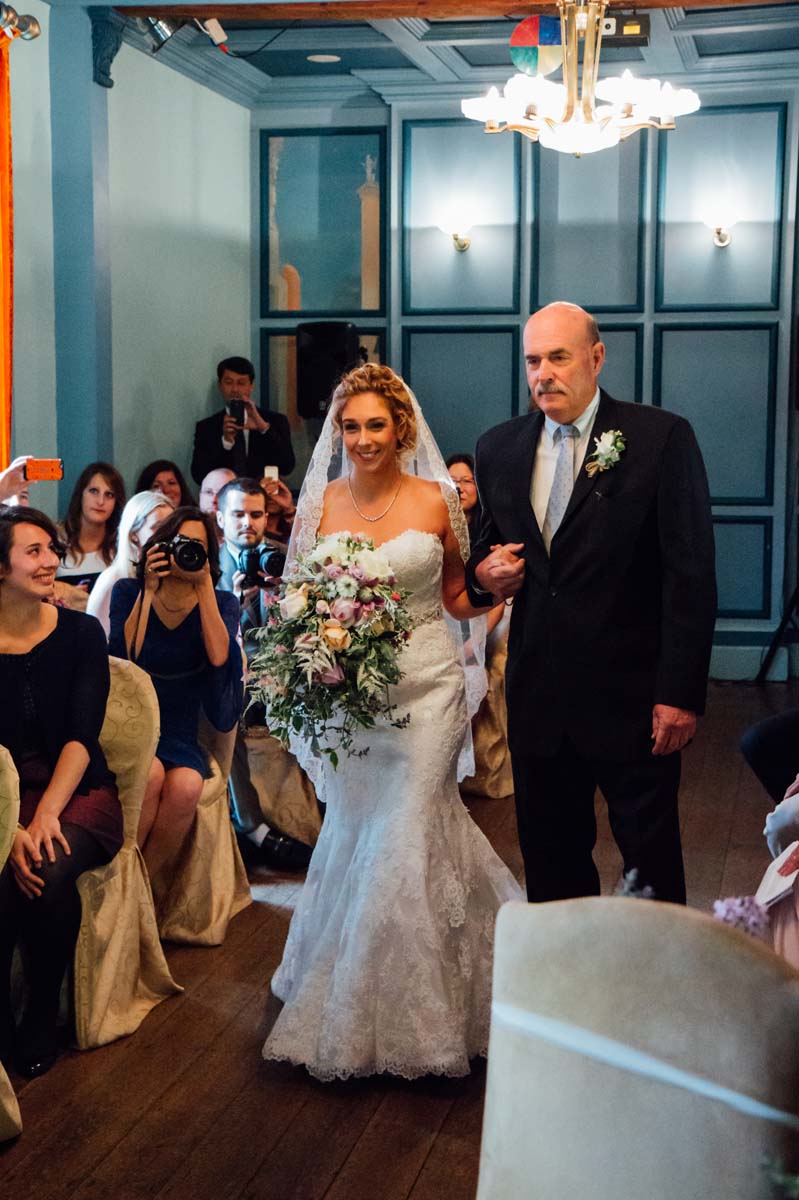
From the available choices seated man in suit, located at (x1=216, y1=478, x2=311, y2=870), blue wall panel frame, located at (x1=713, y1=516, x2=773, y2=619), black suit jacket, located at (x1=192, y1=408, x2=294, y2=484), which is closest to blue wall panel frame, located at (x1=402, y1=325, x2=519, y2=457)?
black suit jacket, located at (x1=192, y1=408, x2=294, y2=484)

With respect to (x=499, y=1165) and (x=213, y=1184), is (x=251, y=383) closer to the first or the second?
(x=213, y=1184)

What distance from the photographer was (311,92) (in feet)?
28.2

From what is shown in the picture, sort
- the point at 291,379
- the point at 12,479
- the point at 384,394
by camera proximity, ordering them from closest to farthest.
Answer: the point at 384,394
the point at 12,479
the point at 291,379

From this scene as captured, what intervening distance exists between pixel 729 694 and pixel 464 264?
314 centimetres

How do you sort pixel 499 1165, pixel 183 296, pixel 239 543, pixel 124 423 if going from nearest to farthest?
pixel 499 1165
pixel 239 543
pixel 124 423
pixel 183 296

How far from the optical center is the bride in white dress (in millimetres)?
3070

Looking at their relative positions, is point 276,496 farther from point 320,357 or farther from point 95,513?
point 320,357

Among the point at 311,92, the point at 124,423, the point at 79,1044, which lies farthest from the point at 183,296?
the point at 79,1044

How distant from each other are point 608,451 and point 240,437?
5.19m

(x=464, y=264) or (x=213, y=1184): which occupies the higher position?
(x=464, y=264)

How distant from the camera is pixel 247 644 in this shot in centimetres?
484

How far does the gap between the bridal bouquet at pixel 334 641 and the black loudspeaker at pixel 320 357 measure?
17.4ft

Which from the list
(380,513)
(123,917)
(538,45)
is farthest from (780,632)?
(123,917)

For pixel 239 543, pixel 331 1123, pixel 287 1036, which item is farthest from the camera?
pixel 239 543
